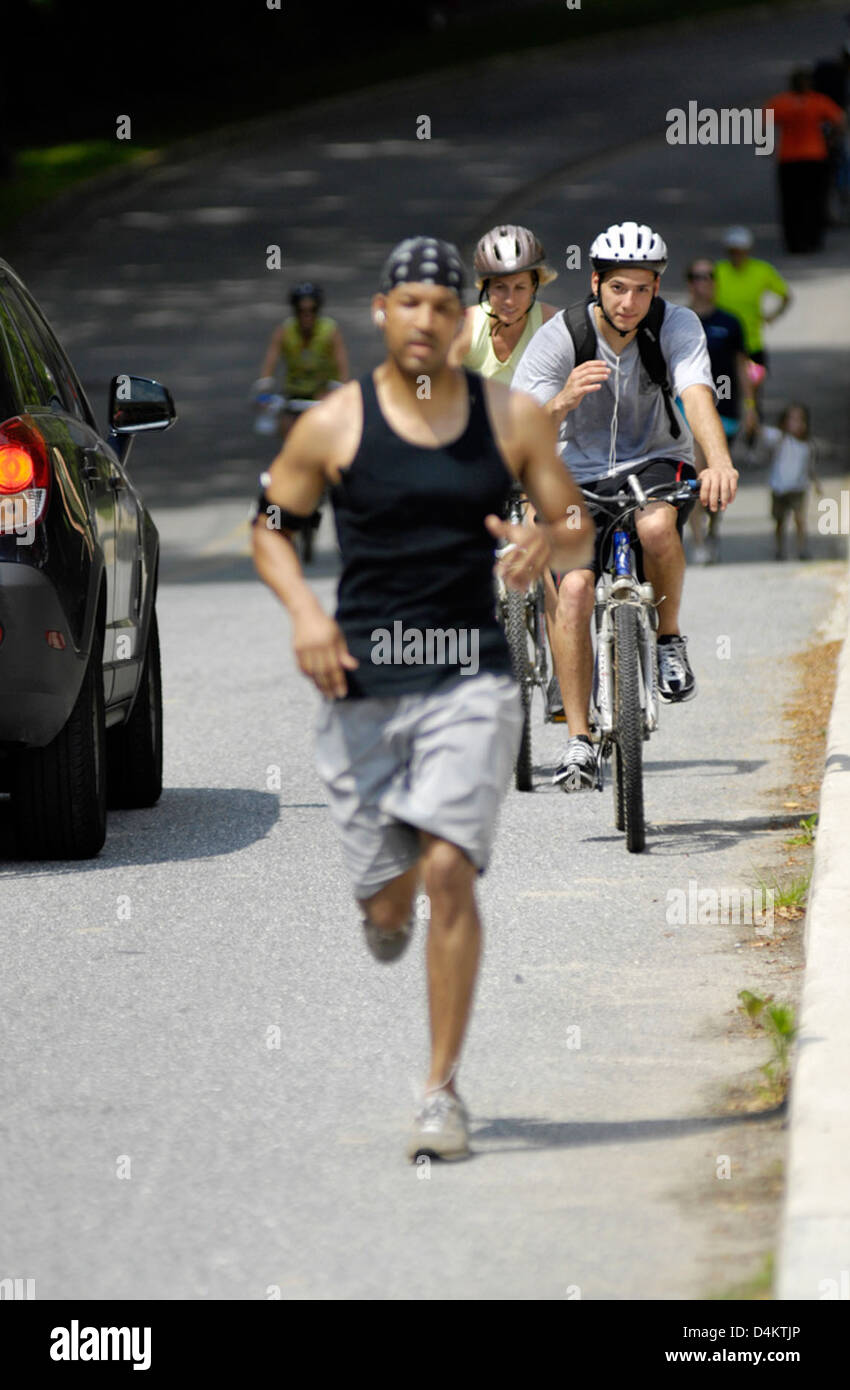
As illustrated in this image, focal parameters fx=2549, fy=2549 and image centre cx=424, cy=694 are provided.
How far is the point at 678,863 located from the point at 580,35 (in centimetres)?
4876

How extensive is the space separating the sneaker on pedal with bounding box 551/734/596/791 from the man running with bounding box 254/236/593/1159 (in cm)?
323

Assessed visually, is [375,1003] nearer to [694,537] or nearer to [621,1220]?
[621,1220]

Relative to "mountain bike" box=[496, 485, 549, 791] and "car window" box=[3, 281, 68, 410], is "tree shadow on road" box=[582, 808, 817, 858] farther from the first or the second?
"car window" box=[3, 281, 68, 410]

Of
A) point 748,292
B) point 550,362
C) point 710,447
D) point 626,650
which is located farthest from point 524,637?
point 748,292

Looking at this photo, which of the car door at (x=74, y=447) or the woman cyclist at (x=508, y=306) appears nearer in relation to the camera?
the car door at (x=74, y=447)

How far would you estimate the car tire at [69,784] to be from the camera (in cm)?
825

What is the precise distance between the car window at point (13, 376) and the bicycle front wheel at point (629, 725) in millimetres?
2080

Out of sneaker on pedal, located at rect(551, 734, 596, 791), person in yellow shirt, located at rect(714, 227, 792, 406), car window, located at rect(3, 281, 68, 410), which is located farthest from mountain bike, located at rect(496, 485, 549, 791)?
person in yellow shirt, located at rect(714, 227, 792, 406)

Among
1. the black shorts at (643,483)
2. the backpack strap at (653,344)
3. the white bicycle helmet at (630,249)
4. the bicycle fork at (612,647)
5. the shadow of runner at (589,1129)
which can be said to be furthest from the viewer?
the black shorts at (643,483)

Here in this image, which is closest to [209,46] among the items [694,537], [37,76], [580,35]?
[37,76]

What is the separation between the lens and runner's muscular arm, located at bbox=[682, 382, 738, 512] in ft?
25.9

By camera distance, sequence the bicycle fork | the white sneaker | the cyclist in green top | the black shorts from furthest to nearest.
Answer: the cyclist in green top < the black shorts < the bicycle fork < the white sneaker

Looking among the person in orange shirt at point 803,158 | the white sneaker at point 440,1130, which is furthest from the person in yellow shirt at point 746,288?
the white sneaker at point 440,1130

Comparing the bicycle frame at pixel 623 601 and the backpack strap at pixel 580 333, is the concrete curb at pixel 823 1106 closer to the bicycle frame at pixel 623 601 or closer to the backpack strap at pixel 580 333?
the bicycle frame at pixel 623 601
